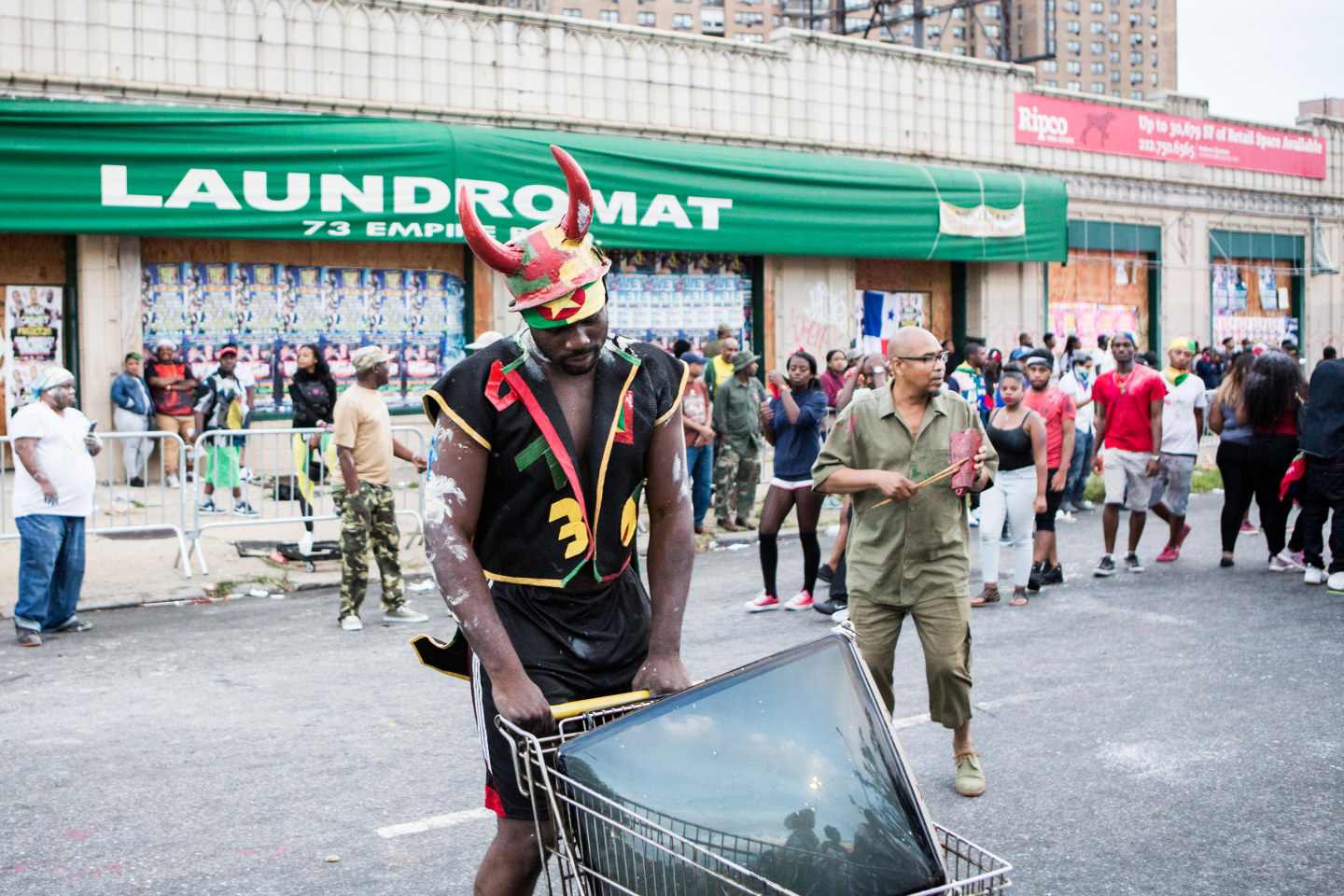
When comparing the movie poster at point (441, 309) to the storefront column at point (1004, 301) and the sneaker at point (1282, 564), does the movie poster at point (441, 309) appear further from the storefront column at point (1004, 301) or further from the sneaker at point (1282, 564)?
the sneaker at point (1282, 564)

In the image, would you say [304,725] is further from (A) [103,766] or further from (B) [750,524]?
(B) [750,524]

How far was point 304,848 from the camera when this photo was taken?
4730 millimetres

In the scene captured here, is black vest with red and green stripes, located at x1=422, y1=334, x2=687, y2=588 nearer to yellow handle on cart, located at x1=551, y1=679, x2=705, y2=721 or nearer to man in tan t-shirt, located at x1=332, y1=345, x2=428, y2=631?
yellow handle on cart, located at x1=551, y1=679, x2=705, y2=721

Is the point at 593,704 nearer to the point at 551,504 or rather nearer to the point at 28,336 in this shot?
the point at 551,504

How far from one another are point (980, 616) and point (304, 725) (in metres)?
4.72

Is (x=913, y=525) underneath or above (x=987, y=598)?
above

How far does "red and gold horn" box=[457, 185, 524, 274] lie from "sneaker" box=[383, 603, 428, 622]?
650 centimetres

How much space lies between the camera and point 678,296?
715 inches

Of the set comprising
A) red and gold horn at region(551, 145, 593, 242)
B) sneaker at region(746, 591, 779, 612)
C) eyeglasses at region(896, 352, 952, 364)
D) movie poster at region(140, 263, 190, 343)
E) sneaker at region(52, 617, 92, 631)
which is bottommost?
sneaker at region(52, 617, 92, 631)

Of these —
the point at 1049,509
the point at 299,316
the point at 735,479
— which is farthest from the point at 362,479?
the point at 299,316

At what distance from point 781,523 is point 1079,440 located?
599 centimetres

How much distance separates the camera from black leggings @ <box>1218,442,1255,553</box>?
10.6 metres

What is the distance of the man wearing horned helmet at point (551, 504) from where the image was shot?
292 cm

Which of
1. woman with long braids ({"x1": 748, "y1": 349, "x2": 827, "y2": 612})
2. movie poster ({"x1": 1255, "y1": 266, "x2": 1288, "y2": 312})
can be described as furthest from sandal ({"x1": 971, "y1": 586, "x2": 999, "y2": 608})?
movie poster ({"x1": 1255, "y1": 266, "x2": 1288, "y2": 312})
